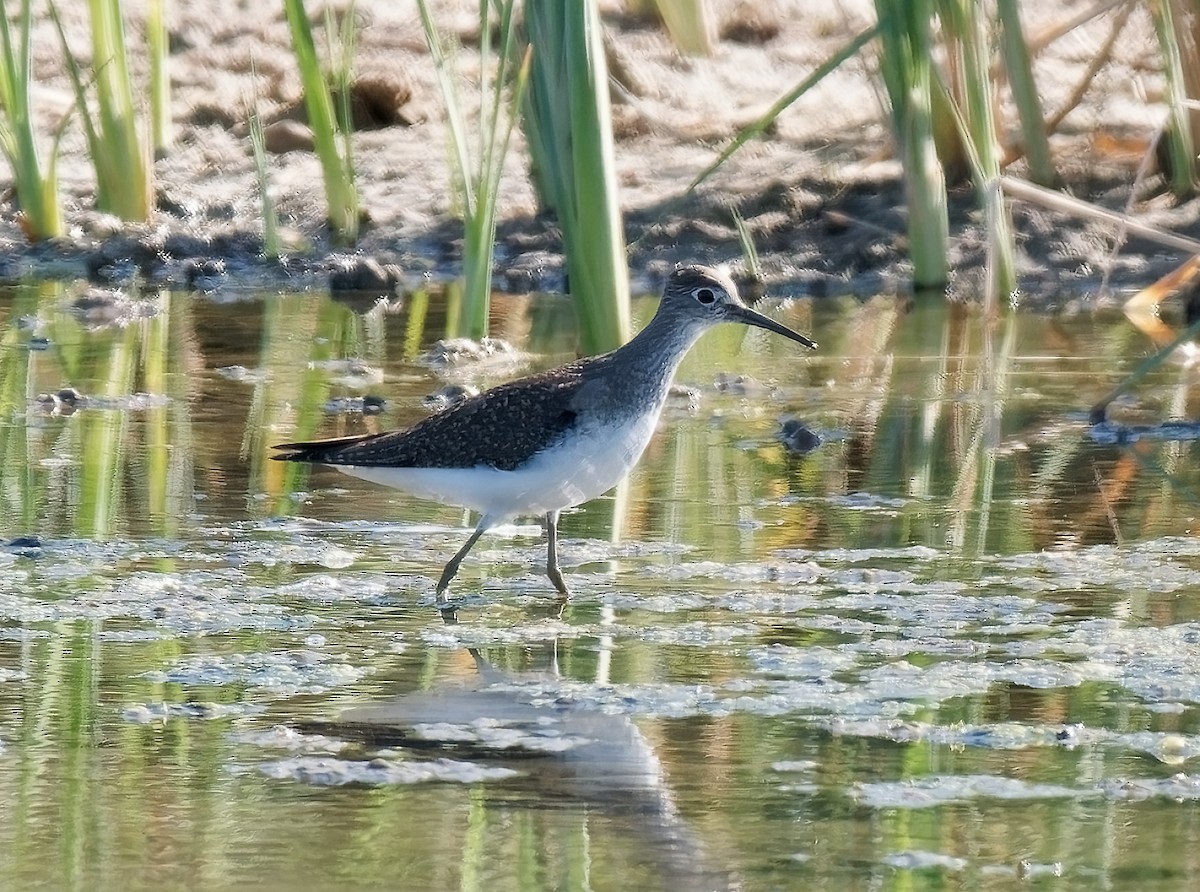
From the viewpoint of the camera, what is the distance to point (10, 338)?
10.9 metres

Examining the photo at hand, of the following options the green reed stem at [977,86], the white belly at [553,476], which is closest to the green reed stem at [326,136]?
the green reed stem at [977,86]

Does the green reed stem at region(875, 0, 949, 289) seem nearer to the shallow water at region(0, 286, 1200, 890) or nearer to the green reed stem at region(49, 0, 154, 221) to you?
the shallow water at region(0, 286, 1200, 890)

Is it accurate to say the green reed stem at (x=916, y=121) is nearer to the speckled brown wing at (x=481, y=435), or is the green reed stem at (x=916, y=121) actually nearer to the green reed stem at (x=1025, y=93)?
the green reed stem at (x=1025, y=93)

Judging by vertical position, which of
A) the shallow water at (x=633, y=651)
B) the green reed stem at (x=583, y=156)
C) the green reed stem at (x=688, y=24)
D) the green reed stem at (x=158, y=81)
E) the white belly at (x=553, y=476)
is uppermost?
the green reed stem at (x=688, y=24)

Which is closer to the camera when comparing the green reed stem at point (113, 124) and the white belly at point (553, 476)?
the white belly at point (553, 476)

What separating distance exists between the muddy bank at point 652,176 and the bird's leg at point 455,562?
498 cm

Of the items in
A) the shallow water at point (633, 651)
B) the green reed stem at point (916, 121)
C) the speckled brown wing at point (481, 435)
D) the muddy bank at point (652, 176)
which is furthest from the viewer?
the muddy bank at point (652, 176)

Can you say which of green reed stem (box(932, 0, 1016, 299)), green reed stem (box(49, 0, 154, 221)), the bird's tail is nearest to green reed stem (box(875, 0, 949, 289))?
green reed stem (box(932, 0, 1016, 299))

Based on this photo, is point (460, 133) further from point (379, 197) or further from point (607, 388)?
point (379, 197)

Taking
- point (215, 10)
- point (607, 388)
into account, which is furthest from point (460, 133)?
point (215, 10)

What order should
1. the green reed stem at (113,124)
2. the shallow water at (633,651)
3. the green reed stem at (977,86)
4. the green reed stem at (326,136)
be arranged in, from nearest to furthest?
the shallow water at (633,651)
the green reed stem at (977,86)
the green reed stem at (326,136)
the green reed stem at (113,124)

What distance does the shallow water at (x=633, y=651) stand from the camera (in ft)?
14.2

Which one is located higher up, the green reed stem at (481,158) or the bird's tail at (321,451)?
the green reed stem at (481,158)

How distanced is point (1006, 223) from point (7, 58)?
5.25 m
